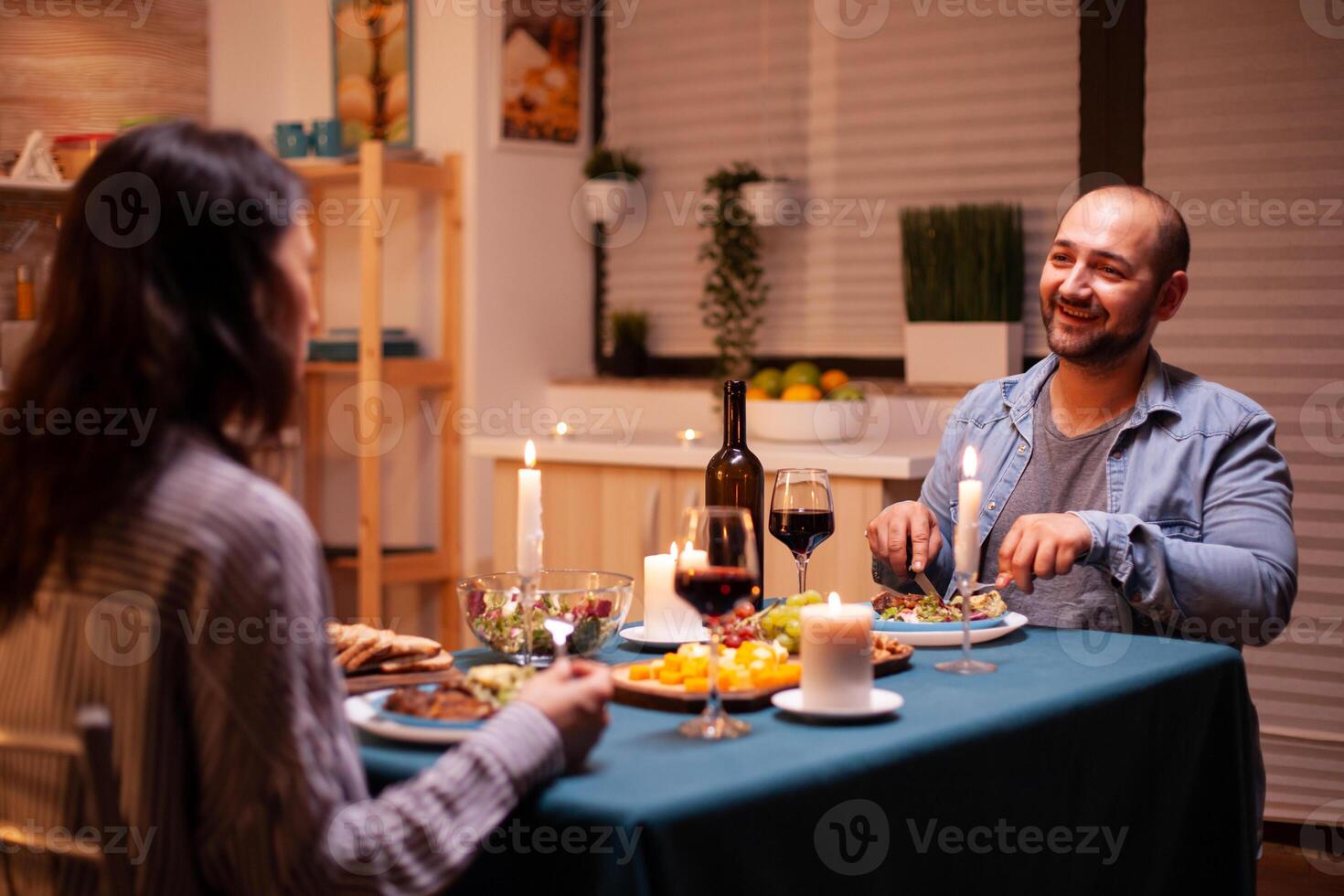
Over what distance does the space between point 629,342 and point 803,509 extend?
8.91ft

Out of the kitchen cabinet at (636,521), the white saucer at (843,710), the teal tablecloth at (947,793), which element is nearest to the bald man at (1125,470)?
the teal tablecloth at (947,793)

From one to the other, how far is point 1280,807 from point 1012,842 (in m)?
2.29

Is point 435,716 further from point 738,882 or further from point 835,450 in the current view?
point 835,450

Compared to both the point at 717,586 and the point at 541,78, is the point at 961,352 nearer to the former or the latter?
the point at 541,78

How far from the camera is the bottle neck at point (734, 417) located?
2.07m

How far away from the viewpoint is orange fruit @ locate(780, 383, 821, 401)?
390cm

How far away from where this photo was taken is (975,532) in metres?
1.80

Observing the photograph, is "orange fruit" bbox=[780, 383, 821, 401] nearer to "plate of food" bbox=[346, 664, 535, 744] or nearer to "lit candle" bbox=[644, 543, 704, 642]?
"lit candle" bbox=[644, 543, 704, 642]

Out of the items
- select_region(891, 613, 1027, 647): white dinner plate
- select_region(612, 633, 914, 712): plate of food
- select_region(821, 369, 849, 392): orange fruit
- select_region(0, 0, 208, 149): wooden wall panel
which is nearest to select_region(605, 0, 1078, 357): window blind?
select_region(821, 369, 849, 392): orange fruit

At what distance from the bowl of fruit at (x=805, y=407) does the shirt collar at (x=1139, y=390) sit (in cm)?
123

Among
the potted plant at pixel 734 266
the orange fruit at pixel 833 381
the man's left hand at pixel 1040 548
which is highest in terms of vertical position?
the potted plant at pixel 734 266

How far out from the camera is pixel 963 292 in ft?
12.9

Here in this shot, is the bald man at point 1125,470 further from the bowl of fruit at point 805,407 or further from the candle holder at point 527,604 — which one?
the bowl of fruit at point 805,407

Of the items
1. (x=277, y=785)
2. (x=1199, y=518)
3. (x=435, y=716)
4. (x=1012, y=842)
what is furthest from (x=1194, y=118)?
(x=277, y=785)
